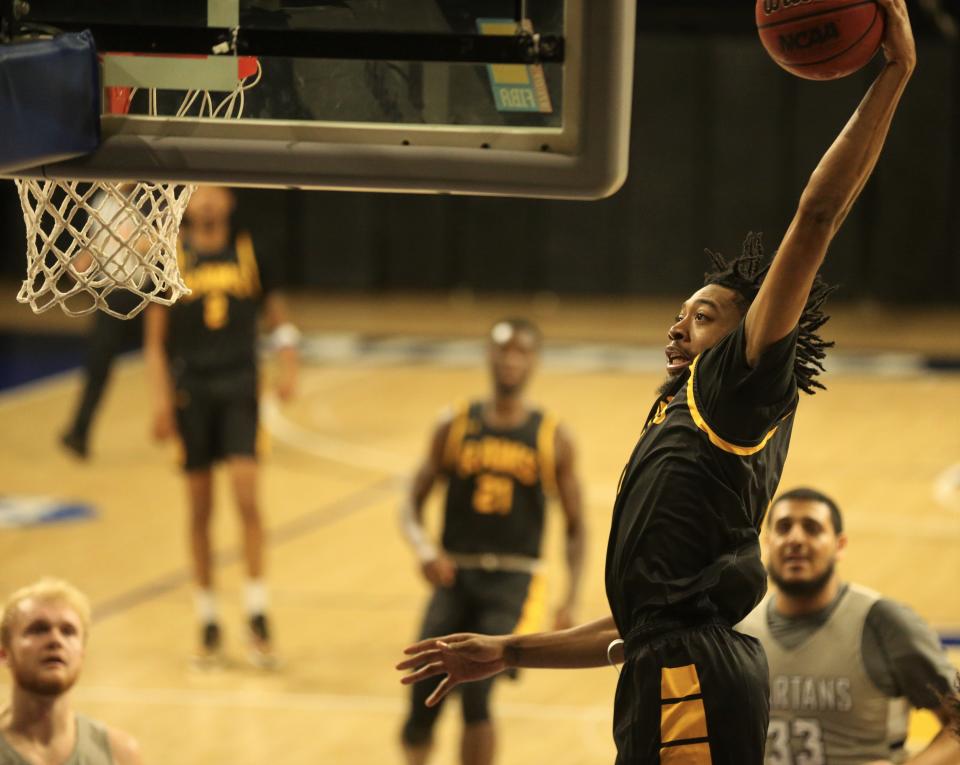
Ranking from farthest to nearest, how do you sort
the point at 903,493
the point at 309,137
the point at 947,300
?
the point at 947,300, the point at 903,493, the point at 309,137

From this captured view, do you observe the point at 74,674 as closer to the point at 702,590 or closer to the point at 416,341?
the point at 702,590

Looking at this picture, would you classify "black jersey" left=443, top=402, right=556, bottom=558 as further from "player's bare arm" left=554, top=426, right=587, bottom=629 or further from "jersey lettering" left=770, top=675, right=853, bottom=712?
"jersey lettering" left=770, top=675, right=853, bottom=712

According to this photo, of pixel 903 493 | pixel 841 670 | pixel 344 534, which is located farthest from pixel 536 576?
pixel 903 493

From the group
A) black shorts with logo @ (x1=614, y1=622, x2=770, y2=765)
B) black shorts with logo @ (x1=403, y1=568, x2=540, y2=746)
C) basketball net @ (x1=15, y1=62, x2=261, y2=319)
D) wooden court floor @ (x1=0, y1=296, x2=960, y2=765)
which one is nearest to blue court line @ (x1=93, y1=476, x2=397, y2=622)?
wooden court floor @ (x1=0, y1=296, x2=960, y2=765)

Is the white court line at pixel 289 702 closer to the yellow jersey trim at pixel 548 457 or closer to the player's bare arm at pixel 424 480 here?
the player's bare arm at pixel 424 480

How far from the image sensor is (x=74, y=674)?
4.74 m

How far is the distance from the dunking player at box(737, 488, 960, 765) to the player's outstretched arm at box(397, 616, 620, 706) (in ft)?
3.55

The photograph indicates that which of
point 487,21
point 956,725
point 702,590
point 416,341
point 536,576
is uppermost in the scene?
point 487,21

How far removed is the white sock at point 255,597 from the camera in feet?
27.1

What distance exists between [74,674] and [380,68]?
198 centimetres

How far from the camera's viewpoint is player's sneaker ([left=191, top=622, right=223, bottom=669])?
829 centimetres

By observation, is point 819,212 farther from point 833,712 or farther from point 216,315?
point 216,315

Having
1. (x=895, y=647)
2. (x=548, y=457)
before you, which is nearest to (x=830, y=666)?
(x=895, y=647)

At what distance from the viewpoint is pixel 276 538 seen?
1056cm
